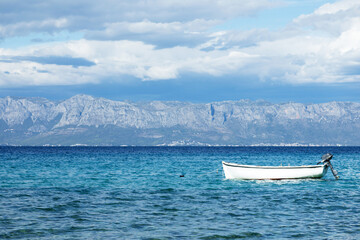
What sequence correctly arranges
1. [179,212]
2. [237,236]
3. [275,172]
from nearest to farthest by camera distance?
[237,236], [179,212], [275,172]

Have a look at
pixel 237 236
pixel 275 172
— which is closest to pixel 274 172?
pixel 275 172

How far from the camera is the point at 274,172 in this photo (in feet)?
168

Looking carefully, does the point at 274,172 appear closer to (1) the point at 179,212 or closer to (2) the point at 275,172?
(2) the point at 275,172

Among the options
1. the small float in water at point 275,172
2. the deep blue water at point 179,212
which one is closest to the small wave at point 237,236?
the deep blue water at point 179,212

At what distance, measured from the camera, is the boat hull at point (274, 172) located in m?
51.2

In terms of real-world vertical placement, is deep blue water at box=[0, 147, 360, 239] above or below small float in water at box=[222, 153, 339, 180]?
below

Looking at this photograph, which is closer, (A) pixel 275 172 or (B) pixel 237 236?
(B) pixel 237 236

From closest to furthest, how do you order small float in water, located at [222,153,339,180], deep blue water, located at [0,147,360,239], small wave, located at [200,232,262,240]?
1. small wave, located at [200,232,262,240]
2. deep blue water, located at [0,147,360,239]
3. small float in water, located at [222,153,339,180]

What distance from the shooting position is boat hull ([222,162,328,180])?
168 ft

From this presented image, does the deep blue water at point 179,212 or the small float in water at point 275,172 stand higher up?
the small float in water at point 275,172

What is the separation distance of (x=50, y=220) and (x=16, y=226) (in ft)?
7.85

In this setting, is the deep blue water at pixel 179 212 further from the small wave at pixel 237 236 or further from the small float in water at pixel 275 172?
the small float in water at pixel 275 172

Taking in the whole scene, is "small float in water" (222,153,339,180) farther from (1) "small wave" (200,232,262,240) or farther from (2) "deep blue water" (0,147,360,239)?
(1) "small wave" (200,232,262,240)

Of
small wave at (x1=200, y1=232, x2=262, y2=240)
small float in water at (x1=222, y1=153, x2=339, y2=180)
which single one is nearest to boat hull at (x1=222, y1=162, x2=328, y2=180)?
small float in water at (x1=222, y1=153, x2=339, y2=180)
